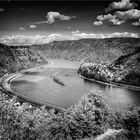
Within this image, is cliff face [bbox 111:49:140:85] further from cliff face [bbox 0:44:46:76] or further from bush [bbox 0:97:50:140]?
cliff face [bbox 0:44:46:76]

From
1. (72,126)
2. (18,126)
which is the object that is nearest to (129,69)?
(72,126)

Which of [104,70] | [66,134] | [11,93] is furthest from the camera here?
[104,70]

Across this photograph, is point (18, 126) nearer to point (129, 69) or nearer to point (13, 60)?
point (129, 69)

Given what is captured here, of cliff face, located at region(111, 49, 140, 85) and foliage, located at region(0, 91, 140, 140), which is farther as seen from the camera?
cliff face, located at region(111, 49, 140, 85)

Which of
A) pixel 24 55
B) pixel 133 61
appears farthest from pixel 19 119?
pixel 24 55

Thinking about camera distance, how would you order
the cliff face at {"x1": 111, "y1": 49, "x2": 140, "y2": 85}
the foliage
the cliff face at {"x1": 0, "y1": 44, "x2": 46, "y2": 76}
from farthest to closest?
the cliff face at {"x1": 0, "y1": 44, "x2": 46, "y2": 76}, the cliff face at {"x1": 111, "y1": 49, "x2": 140, "y2": 85}, the foliage

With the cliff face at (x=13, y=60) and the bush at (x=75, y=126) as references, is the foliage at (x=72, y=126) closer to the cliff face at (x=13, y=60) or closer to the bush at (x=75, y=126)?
the bush at (x=75, y=126)

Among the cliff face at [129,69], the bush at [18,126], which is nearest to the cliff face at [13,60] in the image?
the cliff face at [129,69]

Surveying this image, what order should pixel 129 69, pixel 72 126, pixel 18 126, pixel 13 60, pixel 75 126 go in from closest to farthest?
pixel 18 126, pixel 72 126, pixel 75 126, pixel 129 69, pixel 13 60

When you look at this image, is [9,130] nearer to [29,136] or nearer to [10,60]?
[29,136]

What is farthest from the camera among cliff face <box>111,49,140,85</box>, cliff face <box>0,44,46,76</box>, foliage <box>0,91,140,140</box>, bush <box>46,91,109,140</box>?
cliff face <box>0,44,46,76</box>

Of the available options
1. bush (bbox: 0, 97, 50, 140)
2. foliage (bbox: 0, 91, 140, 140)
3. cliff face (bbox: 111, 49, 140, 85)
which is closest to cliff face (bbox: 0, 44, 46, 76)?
cliff face (bbox: 111, 49, 140, 85)
